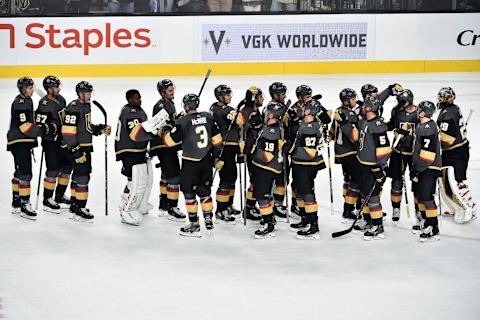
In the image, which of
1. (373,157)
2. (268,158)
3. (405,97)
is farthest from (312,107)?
(405,97)

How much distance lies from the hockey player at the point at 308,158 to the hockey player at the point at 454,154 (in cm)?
128

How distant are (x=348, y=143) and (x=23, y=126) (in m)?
3.03

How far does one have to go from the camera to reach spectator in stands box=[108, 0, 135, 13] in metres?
18.0

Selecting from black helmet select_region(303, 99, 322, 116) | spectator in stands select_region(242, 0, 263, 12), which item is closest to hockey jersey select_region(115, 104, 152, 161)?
black helmet select_region(303, 99, 322, 116)

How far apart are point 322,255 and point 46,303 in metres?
2.46

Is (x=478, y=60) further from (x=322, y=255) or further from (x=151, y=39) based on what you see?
(x=322, y=255)

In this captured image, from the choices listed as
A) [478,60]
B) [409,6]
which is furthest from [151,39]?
[478,60]

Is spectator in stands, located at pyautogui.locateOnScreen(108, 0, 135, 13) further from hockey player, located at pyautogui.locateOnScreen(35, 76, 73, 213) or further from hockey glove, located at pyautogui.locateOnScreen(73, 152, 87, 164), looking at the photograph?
hockey glove, located at pyautogui.locateOnScreen(73, 152, 87, 164)

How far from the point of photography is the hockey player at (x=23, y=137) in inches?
357

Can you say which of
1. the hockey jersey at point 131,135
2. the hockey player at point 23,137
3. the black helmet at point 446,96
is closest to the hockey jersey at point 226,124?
the hockey jersey at point 131,135

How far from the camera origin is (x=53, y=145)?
9.37 m

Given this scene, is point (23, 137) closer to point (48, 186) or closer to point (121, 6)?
point (48, 186)

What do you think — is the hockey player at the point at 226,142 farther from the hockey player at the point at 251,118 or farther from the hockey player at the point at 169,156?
the hockey player at the point at 169,156

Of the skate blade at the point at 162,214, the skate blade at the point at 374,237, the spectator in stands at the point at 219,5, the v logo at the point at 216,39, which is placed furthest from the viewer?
the spectator in stands at the point at 219,5
